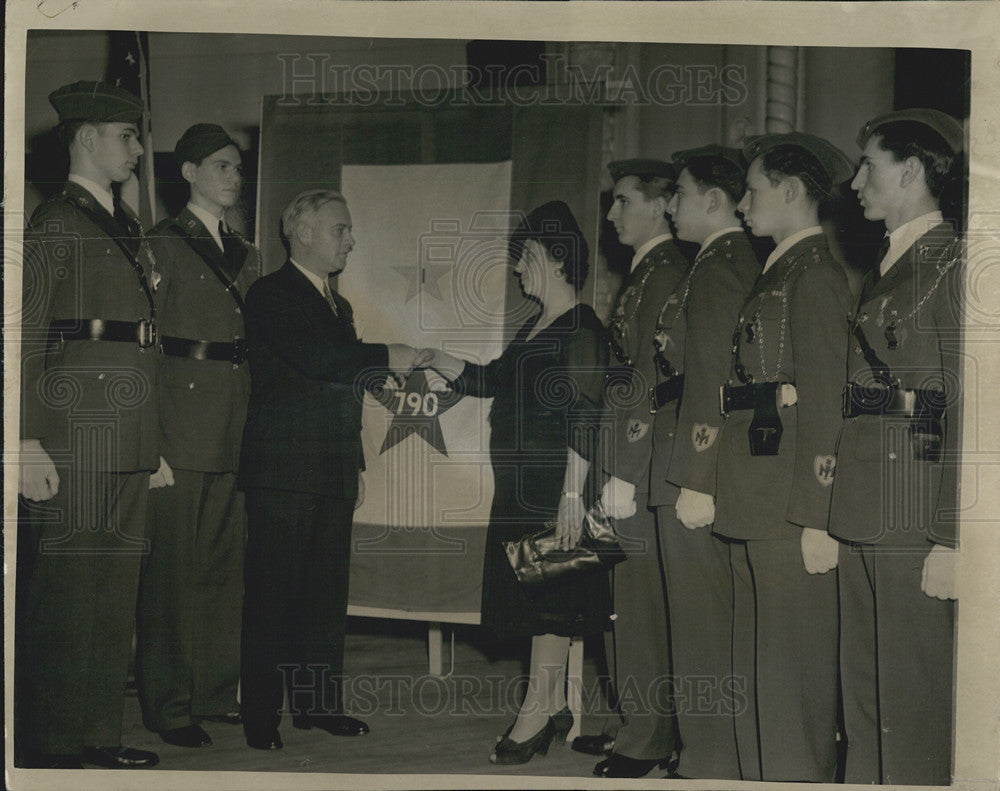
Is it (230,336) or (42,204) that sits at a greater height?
(42,204)

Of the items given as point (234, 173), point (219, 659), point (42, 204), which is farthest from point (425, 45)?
point (219, 659)

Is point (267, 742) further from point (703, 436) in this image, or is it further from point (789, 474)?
point (789, 474)

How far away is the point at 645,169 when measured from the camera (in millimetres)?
2654

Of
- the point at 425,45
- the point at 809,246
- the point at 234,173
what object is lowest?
the point at 809,246

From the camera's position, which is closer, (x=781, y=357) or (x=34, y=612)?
(x=781, y=357)

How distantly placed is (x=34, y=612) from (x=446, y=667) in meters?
0.99

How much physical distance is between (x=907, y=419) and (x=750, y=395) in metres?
0.35

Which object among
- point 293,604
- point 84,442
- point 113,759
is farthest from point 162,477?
point 113,759

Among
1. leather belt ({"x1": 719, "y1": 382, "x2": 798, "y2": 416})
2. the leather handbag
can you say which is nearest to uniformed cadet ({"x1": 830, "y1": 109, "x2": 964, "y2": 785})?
leather belt ({"x1": 719, "y1": 382, "x2": 798, "y2": 416})

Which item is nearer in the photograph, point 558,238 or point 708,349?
point 708,349

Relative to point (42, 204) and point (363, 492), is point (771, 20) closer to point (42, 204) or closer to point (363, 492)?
point (363, 492)

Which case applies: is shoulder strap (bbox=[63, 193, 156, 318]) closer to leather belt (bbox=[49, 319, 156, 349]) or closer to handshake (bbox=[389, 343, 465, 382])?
leather belt (bbox=[49, 319, 156, 349])

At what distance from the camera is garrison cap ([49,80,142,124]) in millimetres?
2686

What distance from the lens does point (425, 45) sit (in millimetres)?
2697
